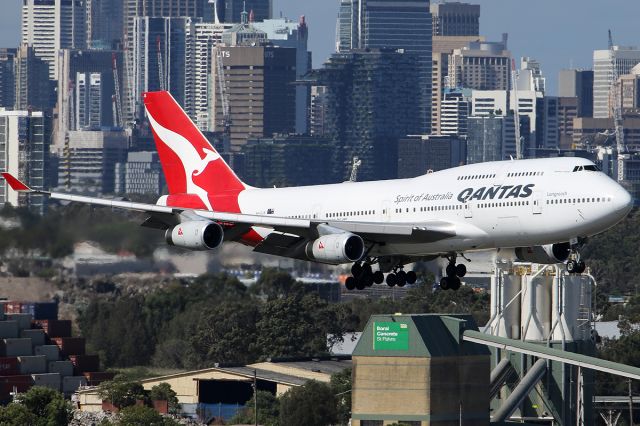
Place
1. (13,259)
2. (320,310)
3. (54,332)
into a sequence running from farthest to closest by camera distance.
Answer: (320,310) → (54,332) → (13,259)

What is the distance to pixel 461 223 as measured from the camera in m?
84.8

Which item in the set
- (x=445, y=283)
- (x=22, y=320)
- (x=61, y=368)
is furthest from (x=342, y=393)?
(x=445, y=283)

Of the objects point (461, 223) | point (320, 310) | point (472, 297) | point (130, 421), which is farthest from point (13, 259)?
point (472, 297)

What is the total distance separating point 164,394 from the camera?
467ft

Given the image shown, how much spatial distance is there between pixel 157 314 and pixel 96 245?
93959mm

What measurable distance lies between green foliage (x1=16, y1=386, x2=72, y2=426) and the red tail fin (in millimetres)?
22568

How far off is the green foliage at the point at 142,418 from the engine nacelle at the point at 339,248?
37230mm

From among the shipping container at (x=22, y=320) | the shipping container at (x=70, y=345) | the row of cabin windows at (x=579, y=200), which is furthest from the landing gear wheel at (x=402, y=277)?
the shipping container at (x=22, y=320)

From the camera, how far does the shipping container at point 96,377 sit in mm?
157500

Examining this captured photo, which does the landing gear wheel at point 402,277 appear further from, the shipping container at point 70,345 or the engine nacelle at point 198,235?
the shipping container at point 70,345

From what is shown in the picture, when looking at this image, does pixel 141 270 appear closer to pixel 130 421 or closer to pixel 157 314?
pixel 130 421

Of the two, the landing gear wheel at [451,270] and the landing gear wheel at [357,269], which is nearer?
the landing gear wheel at [357,269]

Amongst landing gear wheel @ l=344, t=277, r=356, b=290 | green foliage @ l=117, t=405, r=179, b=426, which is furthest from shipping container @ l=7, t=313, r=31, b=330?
landing gear wheel @ l=344, t=277, r=356, b=290

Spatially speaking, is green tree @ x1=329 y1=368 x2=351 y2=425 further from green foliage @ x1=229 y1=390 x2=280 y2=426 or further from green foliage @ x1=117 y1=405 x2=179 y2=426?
green foliage @ x1=117 y1=405 x2=179 y2=426
